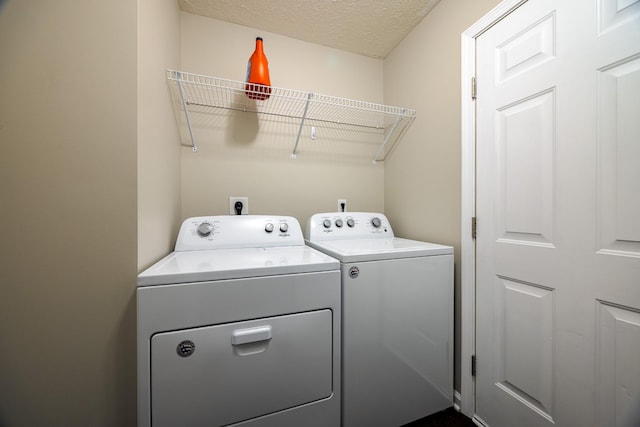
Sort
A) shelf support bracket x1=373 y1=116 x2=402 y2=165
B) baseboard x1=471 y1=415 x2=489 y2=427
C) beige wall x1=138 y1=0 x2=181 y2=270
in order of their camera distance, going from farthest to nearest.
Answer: shelf support bracket x1=373 y1=116 x2=402 y2=165, baseboard x1=471 y1=415 x2=489 y2=427, beige wall x1=138 y1=0 x2=181 y2=270

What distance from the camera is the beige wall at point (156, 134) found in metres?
0.89

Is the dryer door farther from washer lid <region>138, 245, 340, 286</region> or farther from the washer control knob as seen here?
the washer control knob

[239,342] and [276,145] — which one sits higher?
[276,145]

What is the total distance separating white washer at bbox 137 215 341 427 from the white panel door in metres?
0.84

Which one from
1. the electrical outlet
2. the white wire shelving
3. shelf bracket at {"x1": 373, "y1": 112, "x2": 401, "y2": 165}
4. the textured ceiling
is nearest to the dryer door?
the electrical outlet

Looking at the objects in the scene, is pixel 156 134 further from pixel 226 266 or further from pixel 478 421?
pixel 478 421

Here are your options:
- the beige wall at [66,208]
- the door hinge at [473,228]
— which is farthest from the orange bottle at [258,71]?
the door hinge at [473,228]

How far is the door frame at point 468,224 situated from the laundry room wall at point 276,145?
0.82 meters

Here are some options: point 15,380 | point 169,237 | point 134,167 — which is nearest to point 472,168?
point 134,167

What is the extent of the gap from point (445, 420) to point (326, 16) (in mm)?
2557

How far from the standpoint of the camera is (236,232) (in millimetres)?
1387

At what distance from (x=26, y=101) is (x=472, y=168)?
1.92 metres

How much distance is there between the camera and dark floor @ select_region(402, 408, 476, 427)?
1.22 meters

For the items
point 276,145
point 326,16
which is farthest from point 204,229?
point 326,16
